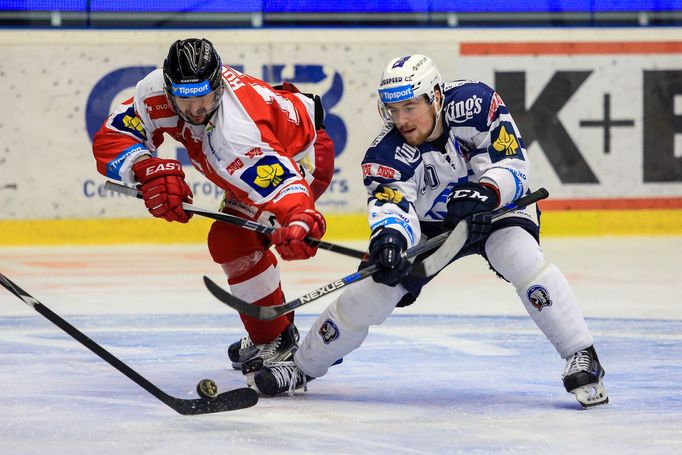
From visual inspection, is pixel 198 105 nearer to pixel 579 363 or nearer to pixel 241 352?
pixel 241 352

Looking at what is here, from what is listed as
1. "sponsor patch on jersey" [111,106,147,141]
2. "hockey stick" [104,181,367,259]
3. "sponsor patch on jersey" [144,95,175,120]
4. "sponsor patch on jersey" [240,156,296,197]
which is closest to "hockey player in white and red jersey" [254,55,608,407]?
"hockey stick" [104,181,367,259]

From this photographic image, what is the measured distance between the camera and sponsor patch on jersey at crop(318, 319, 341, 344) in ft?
11.5

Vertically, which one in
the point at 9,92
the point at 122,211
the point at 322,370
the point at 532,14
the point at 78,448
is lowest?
the point at 78,448

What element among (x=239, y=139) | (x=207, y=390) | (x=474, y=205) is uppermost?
(x=239, y=139)

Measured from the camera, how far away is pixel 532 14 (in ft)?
27.0

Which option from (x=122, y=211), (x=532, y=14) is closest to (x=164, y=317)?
(x=122, y=211)

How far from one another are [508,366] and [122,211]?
13.9 ft

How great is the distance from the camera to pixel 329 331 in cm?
351

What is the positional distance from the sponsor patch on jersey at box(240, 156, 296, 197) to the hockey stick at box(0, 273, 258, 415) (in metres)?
0.57

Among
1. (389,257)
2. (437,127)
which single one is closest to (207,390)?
(389,257)

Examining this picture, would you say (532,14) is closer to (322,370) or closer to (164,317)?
(164,317)

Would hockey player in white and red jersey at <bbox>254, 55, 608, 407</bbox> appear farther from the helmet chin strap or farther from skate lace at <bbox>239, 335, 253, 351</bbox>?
skate lace at <bbox>239, 335, 253, 351</bbox>

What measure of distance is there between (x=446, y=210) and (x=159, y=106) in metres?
0.88

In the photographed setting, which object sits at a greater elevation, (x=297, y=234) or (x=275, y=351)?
(x=297, y=234)
